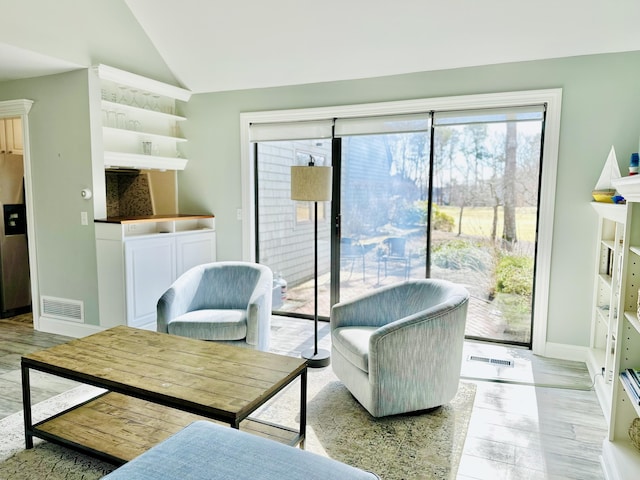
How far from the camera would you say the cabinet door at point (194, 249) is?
4.32m

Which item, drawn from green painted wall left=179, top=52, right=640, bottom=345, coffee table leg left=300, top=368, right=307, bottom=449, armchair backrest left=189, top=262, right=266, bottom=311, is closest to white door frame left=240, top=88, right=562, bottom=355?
green painted wall left=179, top=52, right=640, bottom=345

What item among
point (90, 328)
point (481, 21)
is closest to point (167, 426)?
point (90, 328)

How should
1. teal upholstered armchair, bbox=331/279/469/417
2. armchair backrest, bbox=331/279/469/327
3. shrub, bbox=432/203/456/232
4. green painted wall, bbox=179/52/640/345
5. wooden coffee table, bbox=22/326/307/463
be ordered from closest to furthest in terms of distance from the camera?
wooden coffee table, bbox=22/326/307/463
teal upholstered armchair, bbox=331/279/469/417
armchair backrest, bbox=331/279/469/327
green painted wall, bbox=179/52/640/345
shrub, bbox=432/203/456/232

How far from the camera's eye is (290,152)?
15.1 feet

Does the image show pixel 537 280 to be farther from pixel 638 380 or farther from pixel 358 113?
pixel 358 113

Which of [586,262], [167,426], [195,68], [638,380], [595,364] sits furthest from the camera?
[195,68]

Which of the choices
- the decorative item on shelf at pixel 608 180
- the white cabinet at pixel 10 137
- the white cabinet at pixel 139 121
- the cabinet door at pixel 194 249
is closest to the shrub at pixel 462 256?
the decorative item on shelf at pixel 608 180

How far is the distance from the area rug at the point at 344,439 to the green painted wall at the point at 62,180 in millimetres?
1420

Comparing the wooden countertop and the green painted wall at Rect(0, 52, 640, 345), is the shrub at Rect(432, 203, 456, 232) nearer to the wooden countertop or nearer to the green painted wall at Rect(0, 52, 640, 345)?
the green painted wall at Rect(0, 52, 640, 345)

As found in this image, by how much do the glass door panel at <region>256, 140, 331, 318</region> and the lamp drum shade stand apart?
4.41 feet

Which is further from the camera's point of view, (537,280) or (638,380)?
(537,280)

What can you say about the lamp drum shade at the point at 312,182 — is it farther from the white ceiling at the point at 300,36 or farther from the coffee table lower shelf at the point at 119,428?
the coffee table lower shelf at the point at 119,428

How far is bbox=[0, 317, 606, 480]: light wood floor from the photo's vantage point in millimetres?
2221

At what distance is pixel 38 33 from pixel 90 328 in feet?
7.98
